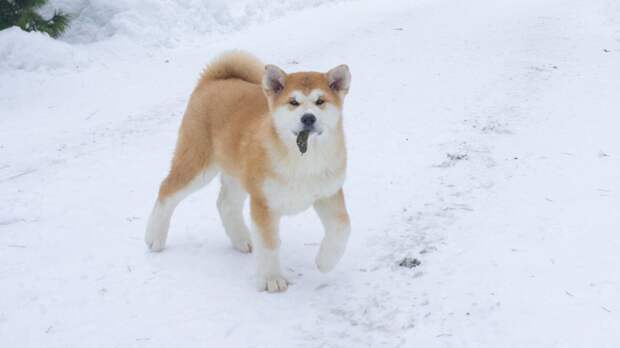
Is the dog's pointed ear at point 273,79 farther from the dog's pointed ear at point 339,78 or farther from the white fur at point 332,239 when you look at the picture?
the white fur at point 332,239

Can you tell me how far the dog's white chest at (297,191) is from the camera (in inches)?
173

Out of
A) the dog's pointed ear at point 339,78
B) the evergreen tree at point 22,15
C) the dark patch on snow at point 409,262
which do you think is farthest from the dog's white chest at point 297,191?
the evergreen tree at point 22,15

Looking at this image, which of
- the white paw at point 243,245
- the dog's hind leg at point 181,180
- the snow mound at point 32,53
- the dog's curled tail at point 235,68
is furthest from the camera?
the snow mound at point 32,53

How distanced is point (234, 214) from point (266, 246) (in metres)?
0.97

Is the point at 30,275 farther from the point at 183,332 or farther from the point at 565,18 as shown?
the point at 565,18

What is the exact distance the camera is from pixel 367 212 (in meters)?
6.02

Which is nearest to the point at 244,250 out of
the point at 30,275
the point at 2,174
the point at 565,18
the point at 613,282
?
the point at 30,275

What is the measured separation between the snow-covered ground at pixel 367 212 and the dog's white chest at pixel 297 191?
712 millimetres

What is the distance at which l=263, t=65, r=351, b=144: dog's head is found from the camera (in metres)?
4.27

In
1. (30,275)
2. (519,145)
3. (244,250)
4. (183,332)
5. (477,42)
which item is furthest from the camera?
(477,42)

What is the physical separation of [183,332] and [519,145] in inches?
198

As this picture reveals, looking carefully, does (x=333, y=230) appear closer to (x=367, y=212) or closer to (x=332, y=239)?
(x=332, y=239)

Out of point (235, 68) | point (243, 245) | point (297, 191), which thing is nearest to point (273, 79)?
point (297, 191)

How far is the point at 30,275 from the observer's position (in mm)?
4918
